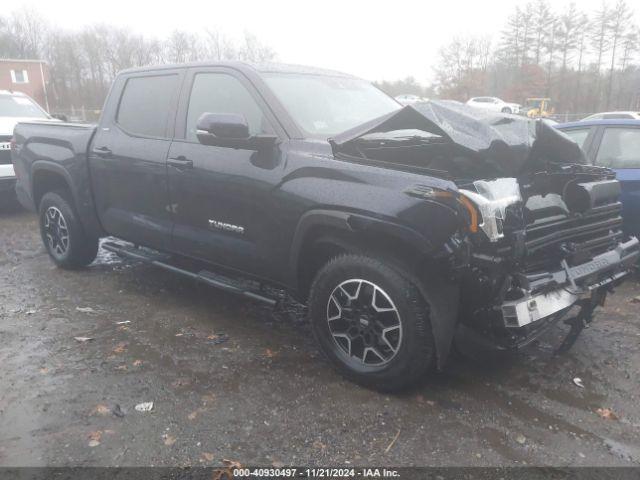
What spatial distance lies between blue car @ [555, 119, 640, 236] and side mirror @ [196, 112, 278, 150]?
3242 mm

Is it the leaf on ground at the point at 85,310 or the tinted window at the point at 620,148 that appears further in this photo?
the tinted window at the point at 620,148

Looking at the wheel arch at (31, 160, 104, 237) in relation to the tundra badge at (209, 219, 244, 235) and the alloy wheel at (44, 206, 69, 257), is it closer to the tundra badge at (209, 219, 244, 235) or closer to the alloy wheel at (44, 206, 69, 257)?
the alloy wheel at (44, 206, 69, 257)

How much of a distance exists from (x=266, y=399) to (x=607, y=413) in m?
1.99

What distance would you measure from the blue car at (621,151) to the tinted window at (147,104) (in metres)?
3.89

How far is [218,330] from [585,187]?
283 cm

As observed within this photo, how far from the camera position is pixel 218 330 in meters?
4.09

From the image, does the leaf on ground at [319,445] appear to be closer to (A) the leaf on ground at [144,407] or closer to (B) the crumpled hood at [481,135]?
(A) the leaf on ground at [144,407]

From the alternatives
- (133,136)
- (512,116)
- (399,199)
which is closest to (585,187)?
(512,116)

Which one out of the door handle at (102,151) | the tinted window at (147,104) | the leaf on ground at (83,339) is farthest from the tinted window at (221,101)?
the leaf on ground at (83,339)

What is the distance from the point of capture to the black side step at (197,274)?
12.1ft

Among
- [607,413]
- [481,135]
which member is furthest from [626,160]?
[607,413]

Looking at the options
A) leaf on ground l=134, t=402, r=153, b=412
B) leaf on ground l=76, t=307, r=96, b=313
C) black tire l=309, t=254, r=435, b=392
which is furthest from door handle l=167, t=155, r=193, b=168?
leaf on ground l=134, t=402, r=153, b=412

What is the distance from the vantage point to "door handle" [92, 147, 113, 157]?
15.1ft

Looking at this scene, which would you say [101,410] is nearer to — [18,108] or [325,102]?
[325,102]
